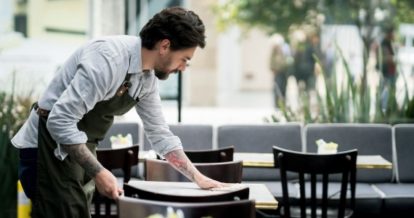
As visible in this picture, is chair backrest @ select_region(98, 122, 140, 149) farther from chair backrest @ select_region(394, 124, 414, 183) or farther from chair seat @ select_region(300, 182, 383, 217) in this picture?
chair backrest @ select_region(394, 124, 414, 183)

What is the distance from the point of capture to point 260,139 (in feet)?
20.4

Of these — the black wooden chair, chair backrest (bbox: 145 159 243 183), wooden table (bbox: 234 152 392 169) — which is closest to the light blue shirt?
chair backrest (bbox: 145 159 243 183)

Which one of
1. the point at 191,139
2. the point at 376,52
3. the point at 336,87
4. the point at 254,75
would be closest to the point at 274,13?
the point at 376,52

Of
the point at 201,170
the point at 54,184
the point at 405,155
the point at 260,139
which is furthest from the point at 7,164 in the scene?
the point at 405,155

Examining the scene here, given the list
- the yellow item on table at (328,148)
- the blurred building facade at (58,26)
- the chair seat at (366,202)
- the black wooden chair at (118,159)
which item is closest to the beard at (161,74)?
the blurred building facade at (58,26)

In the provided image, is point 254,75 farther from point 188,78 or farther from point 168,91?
point 168,91

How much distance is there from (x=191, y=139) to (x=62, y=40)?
212 cm

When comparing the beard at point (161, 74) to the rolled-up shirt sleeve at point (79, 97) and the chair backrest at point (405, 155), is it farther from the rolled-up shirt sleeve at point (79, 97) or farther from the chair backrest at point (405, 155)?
the chair backrest at point (405, 155)

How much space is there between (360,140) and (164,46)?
142 inches

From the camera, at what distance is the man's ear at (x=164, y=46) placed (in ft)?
9.35

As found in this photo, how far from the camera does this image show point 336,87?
679 centimetres

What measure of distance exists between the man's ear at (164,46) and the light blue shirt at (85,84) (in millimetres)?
79

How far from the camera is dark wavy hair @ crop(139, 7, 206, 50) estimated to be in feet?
9.33

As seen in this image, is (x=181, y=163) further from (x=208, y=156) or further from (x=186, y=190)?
(x=208, y=156)
